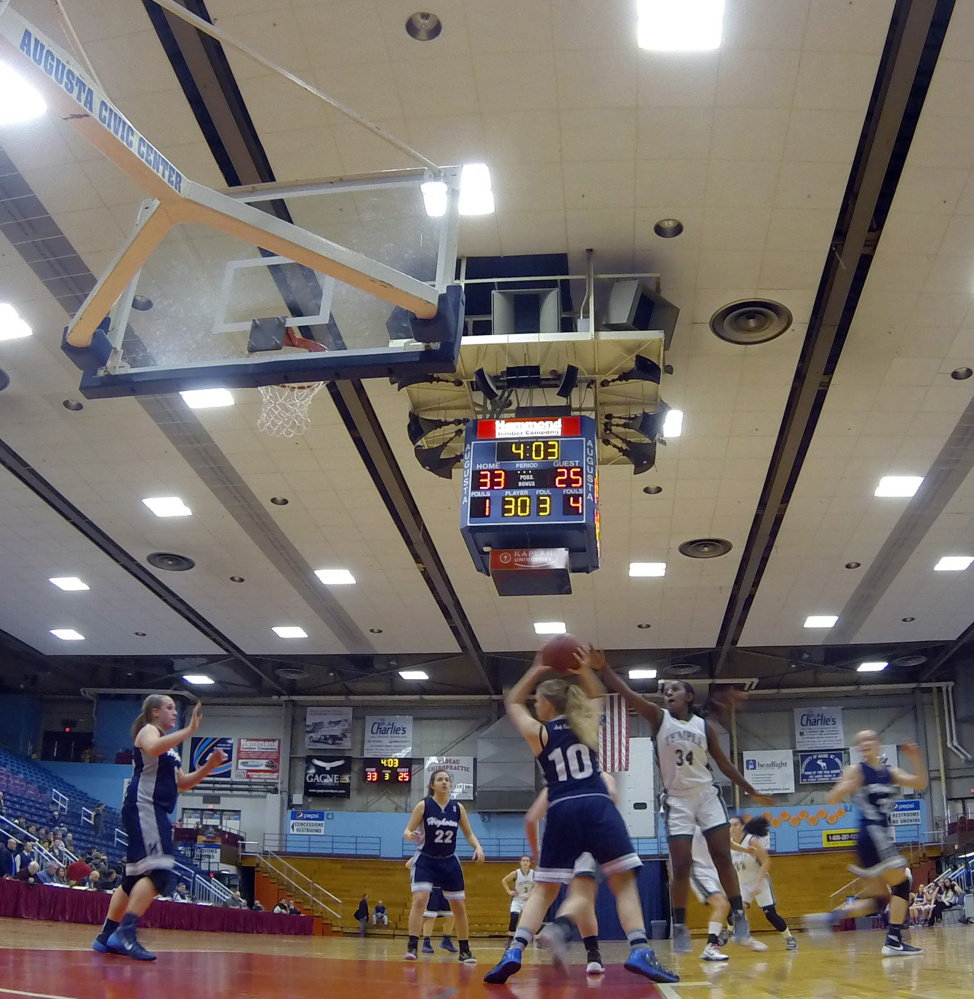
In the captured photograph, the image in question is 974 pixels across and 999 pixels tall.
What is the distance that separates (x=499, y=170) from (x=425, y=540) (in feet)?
32.0

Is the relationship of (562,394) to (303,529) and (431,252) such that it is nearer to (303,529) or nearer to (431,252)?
(431,252)

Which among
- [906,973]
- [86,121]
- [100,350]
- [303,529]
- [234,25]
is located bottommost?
[906,973]

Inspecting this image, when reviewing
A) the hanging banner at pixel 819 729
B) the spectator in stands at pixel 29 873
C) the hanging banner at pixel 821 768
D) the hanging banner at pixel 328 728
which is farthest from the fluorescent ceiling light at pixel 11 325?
the hanging banner at pixel 821 768

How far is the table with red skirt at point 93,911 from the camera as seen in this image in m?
13.8

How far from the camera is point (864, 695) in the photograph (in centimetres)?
2981

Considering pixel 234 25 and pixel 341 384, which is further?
pixel 341 384

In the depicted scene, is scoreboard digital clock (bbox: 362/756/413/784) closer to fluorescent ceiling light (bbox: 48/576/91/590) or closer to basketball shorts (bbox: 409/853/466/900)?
fluorescent ceiling light (bbox: 48/576/91/590)

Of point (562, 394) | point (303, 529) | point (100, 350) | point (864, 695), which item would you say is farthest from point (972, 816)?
point (100, 350)

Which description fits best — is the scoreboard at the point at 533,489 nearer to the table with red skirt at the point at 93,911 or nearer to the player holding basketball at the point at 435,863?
the player holding basketball at the point at 435,863

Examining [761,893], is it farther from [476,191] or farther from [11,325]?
[11,325]

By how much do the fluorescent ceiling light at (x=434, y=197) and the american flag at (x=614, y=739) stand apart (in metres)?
21.2

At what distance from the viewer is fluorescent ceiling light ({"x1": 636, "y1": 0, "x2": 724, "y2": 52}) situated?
8.18 metres

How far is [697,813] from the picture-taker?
6797 millimetres

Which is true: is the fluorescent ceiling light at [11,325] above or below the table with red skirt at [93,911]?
above
